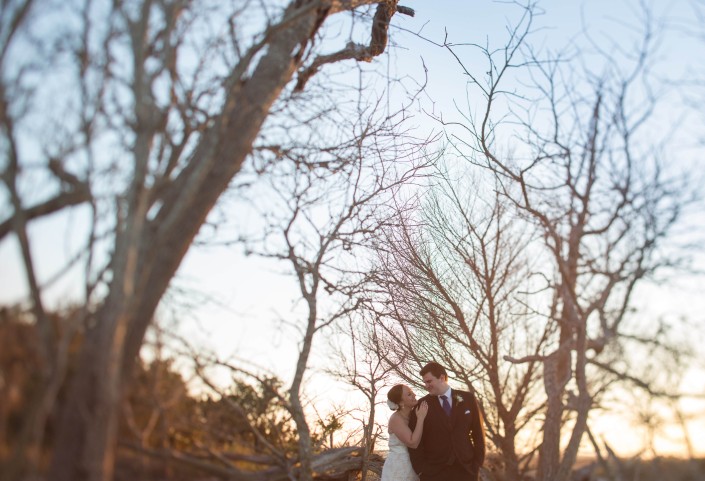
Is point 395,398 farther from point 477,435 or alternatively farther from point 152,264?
point 152,264

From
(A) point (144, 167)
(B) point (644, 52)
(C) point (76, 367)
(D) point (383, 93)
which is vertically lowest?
(C) point (76, 367)

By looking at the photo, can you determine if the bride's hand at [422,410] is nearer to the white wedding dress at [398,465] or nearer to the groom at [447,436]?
the groom at [447,436]

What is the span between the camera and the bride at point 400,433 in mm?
6680

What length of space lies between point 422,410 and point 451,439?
0.41 metres

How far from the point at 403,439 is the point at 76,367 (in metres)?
4.27

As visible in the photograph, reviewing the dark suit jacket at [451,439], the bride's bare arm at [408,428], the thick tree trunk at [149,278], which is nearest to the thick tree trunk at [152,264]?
the thick tree trunk at [149,278]

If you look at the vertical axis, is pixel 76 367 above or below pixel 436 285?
below

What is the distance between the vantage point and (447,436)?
6605 mm

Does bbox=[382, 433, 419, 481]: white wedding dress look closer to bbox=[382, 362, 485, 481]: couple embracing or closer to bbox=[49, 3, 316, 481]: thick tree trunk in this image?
bbox=[382, 362, 485, 481]: couple embracing

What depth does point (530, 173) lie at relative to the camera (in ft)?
25.5

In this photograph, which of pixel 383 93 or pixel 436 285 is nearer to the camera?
pixel 383 93

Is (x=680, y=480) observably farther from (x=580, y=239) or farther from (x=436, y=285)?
(x=436, y=285)

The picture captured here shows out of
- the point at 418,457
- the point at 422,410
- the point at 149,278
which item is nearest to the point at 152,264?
the point at 149,278

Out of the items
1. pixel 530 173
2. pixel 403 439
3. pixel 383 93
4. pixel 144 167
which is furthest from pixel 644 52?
pixel 144 167
